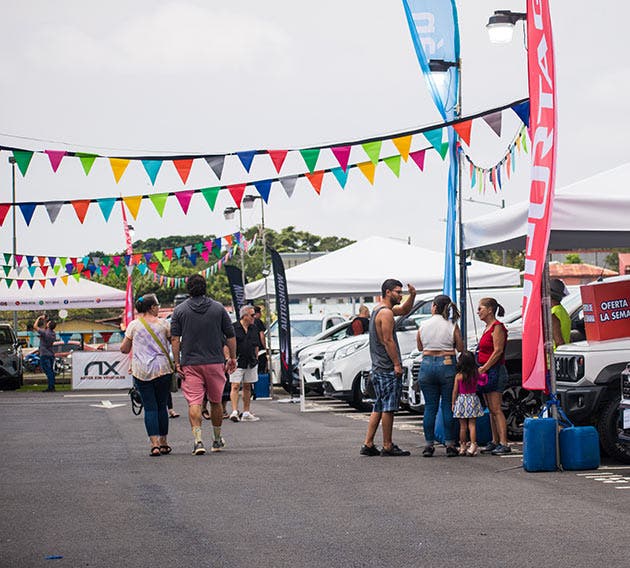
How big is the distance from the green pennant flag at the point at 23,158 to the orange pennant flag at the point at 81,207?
9.51ft

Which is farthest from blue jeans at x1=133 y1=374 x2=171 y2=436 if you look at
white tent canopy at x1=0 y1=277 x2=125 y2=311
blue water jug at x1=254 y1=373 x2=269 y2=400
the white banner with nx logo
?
white tent canopy at x1=0 y1=277 x2=125 y2=311

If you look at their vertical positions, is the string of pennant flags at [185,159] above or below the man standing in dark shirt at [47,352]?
above

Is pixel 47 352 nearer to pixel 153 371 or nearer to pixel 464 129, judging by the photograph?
pixel 153 371

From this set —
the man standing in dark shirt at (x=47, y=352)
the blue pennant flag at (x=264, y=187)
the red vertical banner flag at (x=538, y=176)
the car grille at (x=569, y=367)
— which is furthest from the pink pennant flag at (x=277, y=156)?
the man standing in dark shirt at (x=47, y=352)

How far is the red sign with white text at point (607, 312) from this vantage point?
1243 cm

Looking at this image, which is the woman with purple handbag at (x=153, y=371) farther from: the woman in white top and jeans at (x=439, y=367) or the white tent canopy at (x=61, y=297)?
the white tent canopy at (x=61, y=297)

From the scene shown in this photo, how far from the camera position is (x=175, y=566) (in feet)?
22.8

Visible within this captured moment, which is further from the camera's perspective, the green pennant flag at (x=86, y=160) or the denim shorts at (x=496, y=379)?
the green pennant flag at (x=86, y=160)

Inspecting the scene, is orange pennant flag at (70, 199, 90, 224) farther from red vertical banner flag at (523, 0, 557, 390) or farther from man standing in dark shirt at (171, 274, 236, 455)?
red vertical banner flag at (523, 0, 557, 390)

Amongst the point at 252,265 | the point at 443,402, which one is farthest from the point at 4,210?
the point at 252,265

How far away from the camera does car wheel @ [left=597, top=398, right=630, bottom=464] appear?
12070 millimetres

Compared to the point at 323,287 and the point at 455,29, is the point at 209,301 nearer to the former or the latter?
the point at 455,29

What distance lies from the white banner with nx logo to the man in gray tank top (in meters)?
18.5

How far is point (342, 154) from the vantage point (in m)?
17.0
